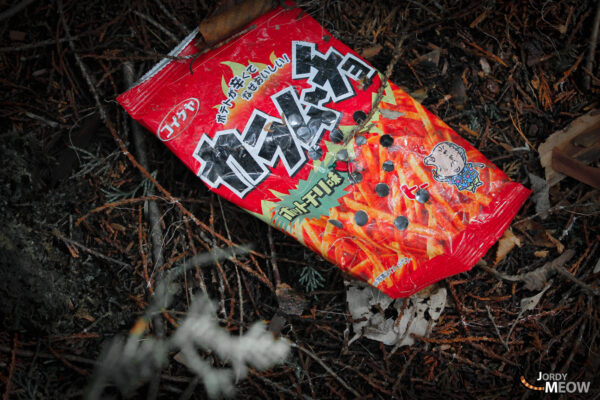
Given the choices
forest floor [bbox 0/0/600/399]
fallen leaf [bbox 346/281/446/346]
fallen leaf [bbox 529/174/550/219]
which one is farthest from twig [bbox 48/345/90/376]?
fallen leaf [bbox 529/174/550/219]

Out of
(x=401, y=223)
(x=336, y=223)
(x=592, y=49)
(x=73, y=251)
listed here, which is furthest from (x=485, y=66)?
(x=73, y=251)

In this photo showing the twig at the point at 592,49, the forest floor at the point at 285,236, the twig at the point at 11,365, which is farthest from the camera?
the twig at the point at 592,49

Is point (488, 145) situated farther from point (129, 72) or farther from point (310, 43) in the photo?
point (129, 72)

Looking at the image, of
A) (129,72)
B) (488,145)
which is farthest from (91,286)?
(488,145)

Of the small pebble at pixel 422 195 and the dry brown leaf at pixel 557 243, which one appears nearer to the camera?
the small pebble at pixel 422 195

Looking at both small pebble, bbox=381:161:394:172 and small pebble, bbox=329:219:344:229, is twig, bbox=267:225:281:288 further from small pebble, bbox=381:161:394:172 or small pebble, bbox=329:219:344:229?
small pebble, bbox=381:161:394:172

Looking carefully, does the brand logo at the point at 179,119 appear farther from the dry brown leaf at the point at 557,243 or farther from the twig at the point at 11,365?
the dry brown leaf at the point at 557,243

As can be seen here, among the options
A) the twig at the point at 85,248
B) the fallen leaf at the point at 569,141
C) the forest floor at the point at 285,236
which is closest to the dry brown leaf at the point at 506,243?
the forest floor at the point at 285,236

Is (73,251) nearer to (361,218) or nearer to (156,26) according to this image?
(156,26)
